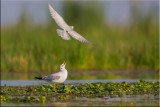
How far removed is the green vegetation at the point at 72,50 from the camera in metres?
20.0

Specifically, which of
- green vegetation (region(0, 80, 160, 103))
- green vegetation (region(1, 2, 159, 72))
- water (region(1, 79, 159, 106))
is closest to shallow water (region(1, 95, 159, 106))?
water (region(1, 79, 159, 106))

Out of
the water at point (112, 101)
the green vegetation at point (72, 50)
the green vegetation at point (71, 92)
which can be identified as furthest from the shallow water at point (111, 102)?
the green vegetation at point (72, 50)

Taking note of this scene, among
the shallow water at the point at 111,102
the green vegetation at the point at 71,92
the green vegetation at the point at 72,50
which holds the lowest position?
the shallow water at the point at 111,102

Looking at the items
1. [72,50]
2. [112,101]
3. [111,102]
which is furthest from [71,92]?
[72,50]

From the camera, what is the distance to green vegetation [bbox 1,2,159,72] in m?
20.0

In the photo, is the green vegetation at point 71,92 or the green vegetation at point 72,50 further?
the green vegetation at point 72,50

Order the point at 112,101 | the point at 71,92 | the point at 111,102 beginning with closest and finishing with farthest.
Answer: the point at 111,102 → the point at 112,101 → the point at 71,92

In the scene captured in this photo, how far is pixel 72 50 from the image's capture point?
20.7m

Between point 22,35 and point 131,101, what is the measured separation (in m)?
12.0

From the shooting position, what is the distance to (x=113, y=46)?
2234 centimetres

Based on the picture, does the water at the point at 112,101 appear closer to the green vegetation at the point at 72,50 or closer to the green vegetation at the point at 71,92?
the green vegetation at the point at 71,92

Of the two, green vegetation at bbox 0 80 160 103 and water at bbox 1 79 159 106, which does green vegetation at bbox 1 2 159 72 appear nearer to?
green vegetation at bbox 0 80 160 103

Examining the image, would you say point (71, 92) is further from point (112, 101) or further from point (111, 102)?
point (111, 102)

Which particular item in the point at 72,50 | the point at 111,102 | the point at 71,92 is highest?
the point at 72,50
